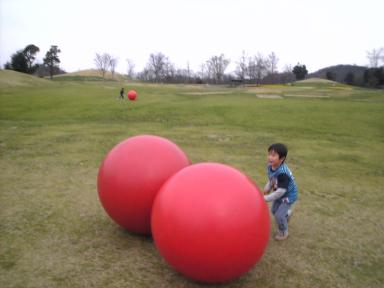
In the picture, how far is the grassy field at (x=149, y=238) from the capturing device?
5.21 metres

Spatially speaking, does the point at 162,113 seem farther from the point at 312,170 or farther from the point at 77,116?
the point at 312,170

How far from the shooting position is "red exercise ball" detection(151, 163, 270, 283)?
14.3ft

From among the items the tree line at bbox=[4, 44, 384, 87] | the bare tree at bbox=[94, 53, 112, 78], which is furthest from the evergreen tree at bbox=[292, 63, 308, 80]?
the bare tree at bbox=[94, 53, 112, 78]

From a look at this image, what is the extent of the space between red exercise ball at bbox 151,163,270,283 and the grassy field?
61cm

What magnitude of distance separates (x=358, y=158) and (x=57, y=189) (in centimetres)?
962

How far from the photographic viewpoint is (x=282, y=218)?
6336 millimetres

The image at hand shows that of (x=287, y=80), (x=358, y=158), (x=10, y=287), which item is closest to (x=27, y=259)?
(x=10, y=287)

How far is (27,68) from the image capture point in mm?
80938

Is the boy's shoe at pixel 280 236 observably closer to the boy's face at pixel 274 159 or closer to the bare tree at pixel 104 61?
the boy's face at pixel 274 159

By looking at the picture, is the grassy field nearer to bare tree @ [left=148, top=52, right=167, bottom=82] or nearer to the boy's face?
the boy's face

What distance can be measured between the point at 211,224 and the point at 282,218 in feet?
7.86

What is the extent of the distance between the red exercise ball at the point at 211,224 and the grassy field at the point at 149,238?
0.61 m

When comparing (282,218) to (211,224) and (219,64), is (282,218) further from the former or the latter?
(219,64)

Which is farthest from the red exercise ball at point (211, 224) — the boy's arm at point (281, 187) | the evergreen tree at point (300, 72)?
the evergreen tree at point (300, 72)
